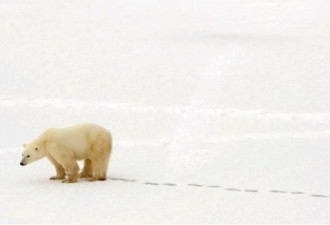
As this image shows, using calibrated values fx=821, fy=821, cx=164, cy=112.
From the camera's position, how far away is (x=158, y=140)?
937 cm

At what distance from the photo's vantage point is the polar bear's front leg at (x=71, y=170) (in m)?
7.39

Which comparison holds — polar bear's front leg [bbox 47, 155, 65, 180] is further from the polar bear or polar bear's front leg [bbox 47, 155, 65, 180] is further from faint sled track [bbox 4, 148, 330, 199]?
faint sled track [bbox 4, 148, 330, 199]

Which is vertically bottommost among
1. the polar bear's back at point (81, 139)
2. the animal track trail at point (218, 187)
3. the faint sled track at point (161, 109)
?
the animal track trail at point (218, 187)

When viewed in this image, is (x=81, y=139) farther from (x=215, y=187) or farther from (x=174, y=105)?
(x=174, y=105)

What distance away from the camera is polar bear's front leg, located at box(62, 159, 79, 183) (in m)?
7.39

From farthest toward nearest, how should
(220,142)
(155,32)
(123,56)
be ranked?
(155,32), (123,56), (220,142)

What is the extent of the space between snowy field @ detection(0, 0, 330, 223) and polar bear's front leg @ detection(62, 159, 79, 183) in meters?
0.10

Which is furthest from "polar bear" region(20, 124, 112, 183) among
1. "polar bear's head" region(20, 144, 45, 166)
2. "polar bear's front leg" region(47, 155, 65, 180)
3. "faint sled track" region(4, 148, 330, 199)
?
"faint sled track" region(4, 148, 330, 199)

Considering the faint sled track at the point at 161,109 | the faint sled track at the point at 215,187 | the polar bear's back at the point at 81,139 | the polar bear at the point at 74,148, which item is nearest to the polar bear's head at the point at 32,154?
the polar bear at the point at 74,148

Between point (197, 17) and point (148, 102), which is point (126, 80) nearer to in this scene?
point (148, 102)

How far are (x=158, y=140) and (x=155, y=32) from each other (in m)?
8.68

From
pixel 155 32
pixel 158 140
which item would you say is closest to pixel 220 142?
pixel 158 140

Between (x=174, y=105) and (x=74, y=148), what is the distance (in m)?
4.27

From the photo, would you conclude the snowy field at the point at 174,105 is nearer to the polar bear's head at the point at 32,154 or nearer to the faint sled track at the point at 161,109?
the faint sled track at the point at 161,109
